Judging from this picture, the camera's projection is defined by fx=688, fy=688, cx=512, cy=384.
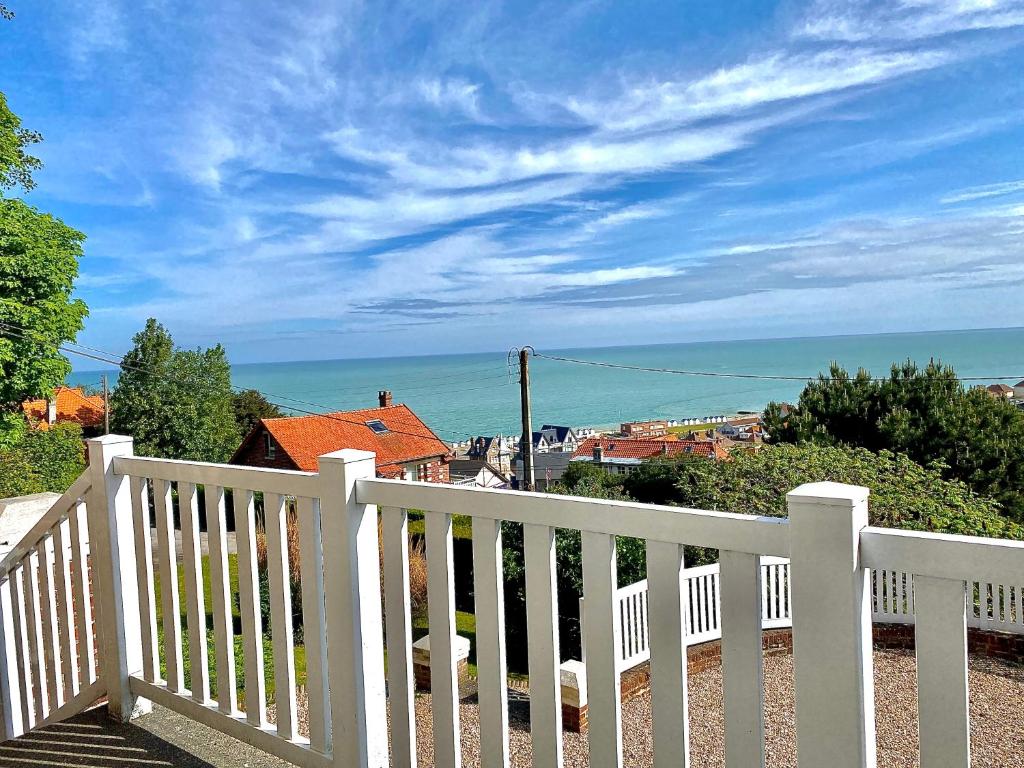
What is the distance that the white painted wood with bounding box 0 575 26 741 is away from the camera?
2.57 meters

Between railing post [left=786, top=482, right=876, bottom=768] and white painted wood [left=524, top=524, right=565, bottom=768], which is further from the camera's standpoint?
white painted wood [left=524, top=524, right=565, bottom=768]

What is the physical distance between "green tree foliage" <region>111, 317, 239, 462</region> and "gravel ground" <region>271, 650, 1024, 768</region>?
1032 inches

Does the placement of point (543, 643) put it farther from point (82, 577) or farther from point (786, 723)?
point (786, 723)

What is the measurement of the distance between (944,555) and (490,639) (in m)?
0.82

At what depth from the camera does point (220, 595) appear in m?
1.87

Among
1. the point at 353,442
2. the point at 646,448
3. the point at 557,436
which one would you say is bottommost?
the point at 557,436

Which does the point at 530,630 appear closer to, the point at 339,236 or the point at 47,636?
the point at 47,636

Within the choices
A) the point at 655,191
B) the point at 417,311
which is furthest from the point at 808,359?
the point at 417,311

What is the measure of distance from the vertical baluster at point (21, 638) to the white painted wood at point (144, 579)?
27.8 inches

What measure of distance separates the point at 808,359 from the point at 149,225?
7991 cm

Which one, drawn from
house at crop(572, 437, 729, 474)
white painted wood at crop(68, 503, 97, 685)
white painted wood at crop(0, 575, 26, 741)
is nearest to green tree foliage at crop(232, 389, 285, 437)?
house at crop(572, 437, 729, 474)

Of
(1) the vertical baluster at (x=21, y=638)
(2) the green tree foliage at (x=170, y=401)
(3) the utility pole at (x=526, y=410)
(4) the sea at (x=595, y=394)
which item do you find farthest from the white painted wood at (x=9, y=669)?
(4) the sea at (x=595, y=394)

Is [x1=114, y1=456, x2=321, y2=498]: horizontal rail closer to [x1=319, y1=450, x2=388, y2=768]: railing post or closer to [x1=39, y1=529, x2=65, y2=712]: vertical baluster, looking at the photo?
[x1=319, y1=450, x2=388, y2=768]: railing post

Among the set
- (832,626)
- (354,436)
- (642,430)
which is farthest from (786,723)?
(642,430)
